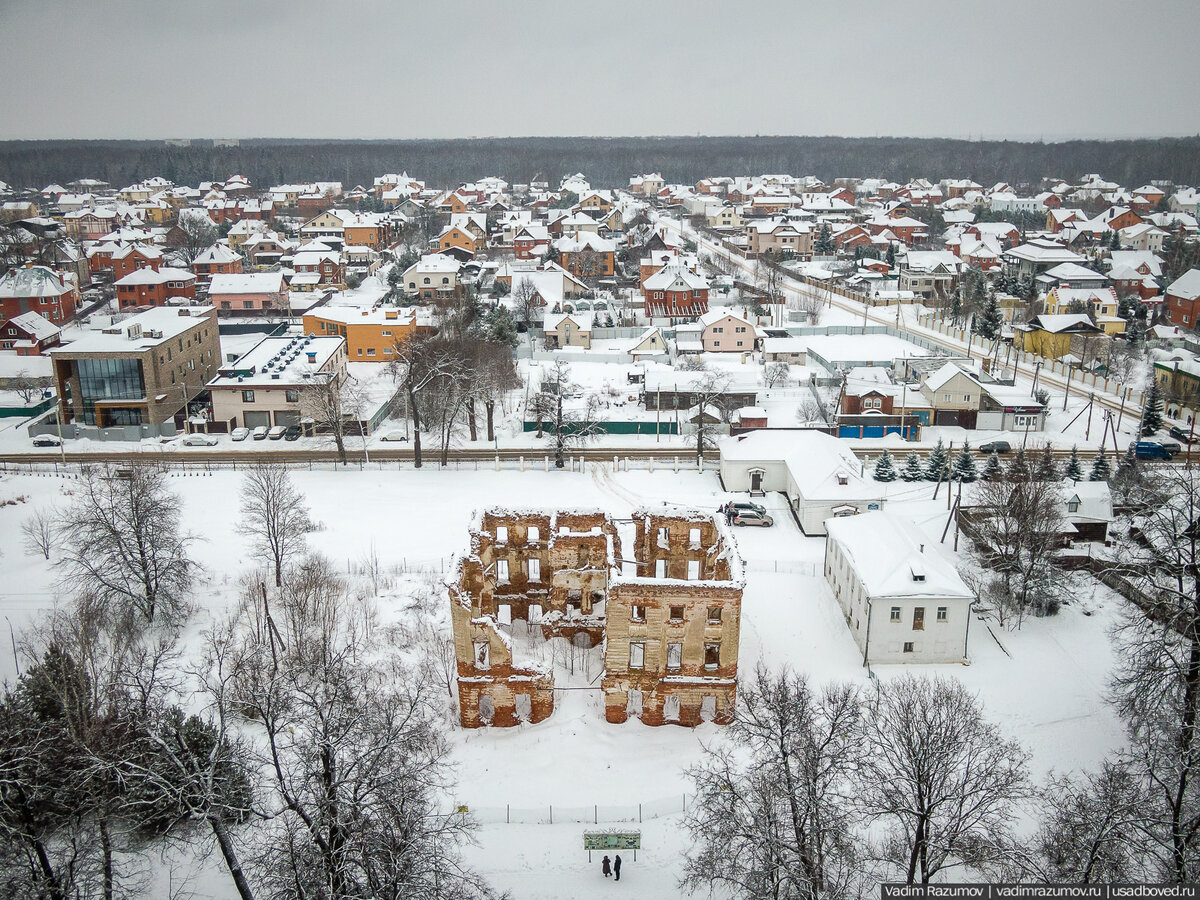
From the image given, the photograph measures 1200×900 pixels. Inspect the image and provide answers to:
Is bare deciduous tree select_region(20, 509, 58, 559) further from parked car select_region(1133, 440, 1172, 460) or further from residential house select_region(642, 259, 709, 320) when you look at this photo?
residential house select_region(642, 259, 709, 320)

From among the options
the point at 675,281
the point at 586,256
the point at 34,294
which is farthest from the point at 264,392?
the point at 586,256

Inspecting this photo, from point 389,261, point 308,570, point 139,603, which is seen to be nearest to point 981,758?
point 308,570

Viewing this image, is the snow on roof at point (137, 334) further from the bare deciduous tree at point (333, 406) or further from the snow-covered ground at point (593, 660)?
the bare deciduous tree at point (333, 406)

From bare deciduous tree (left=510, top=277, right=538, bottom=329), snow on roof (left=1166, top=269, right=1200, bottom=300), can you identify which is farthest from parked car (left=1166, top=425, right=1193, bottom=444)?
bare deciduous tree (left=510, top=277, right=538, bottom=329)

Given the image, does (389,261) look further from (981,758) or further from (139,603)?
(981,758)

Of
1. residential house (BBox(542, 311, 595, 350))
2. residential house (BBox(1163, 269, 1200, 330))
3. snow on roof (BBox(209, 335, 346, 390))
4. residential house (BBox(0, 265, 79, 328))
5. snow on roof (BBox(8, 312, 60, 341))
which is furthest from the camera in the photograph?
residential house (BBox(0, 265, 79, 328))

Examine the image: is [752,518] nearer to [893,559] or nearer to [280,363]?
[893,559]

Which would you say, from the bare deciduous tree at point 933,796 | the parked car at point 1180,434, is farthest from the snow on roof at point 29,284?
the parked car at point 1180,434
